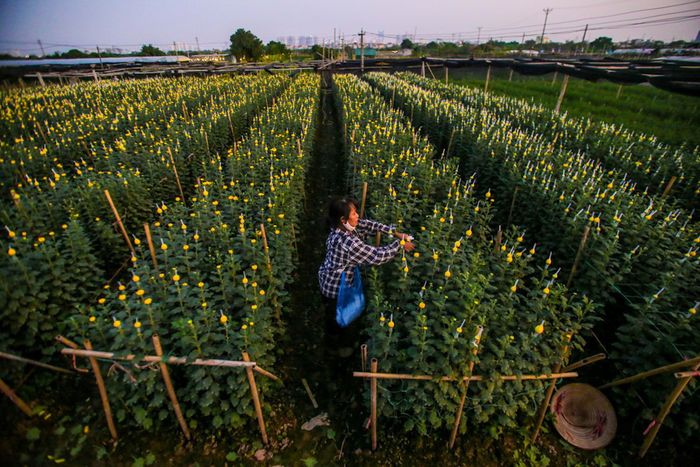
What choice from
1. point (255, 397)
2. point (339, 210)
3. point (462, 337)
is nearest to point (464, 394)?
point (462, 337)

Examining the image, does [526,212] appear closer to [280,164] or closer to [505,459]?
[505,459]

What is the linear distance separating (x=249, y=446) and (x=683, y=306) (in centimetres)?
552

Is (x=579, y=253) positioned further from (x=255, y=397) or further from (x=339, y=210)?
(x=255, y=397)

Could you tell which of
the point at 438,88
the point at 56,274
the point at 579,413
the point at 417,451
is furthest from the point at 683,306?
the point at 438,88

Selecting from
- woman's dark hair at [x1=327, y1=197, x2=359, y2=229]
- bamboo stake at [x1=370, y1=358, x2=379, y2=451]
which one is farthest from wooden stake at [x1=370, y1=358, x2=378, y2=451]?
woman's dark hair at [x1=327, y1=197, x2=359, y2=229]

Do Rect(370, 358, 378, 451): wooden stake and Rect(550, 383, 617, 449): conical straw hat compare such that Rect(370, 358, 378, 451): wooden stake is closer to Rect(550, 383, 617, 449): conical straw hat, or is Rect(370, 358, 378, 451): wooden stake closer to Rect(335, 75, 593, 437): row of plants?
Rect(335, 75, 593, 437): row of plants

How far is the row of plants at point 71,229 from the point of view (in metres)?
3.81

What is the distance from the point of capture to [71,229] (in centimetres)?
446

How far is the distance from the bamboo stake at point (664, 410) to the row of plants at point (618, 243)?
0.21 metres

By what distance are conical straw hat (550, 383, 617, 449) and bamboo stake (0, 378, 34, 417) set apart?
6.14m

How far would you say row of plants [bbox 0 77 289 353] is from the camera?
3814mm

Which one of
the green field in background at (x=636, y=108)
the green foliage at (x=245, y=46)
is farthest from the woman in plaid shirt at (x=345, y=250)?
the green foliage at (x=245, y=46)

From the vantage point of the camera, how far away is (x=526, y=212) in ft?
21.1

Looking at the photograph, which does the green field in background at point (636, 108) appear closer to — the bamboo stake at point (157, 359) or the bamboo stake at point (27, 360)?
the bamboo stake at point (157, 359)
